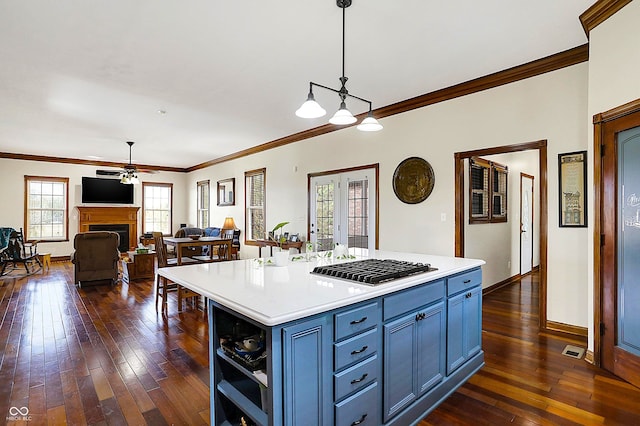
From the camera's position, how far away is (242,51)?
10.9 ft

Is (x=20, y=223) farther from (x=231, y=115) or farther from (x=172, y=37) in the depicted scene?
(x=172, y=37)

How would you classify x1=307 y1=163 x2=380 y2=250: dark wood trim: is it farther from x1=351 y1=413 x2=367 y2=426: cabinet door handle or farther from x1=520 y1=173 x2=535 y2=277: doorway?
x1=351 y1=413 x2=367 y2=426: cabinet door handle

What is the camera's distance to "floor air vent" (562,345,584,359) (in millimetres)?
2985

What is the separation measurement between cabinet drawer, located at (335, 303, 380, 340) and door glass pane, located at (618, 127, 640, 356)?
208 centimetres

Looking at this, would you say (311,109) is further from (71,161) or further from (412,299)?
(71,161)

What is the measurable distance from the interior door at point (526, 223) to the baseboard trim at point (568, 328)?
322 centimetres

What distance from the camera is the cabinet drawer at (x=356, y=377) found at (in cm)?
161

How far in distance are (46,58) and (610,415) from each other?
545cm

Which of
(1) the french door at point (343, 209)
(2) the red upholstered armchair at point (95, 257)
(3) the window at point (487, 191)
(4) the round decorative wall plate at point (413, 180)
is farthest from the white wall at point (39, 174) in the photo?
(3) the window at point (487, 191)

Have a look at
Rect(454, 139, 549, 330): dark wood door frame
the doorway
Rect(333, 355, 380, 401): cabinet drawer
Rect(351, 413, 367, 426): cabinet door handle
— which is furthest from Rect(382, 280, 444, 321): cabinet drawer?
the doorway

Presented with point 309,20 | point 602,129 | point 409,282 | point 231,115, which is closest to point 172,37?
point 309,20

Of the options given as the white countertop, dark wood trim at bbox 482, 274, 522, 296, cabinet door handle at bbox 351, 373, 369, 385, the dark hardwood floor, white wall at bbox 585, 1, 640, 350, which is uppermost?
white wall at bbox 585, 1, 640, 350

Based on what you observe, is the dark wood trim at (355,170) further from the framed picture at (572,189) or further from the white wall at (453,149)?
the framed picture at (572,189)

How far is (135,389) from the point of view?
2453mm
